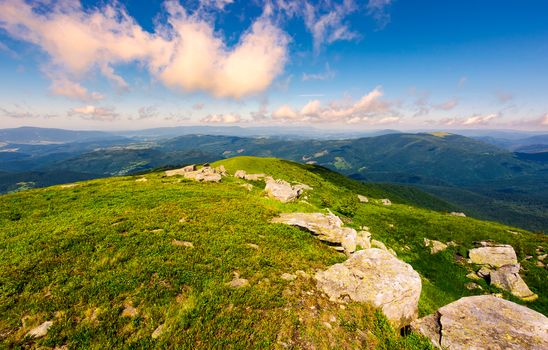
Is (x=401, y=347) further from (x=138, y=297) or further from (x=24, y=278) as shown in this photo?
(x=24, y=278)

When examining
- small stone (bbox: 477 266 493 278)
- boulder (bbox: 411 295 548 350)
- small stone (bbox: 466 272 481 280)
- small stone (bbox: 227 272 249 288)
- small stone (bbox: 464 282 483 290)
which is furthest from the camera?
small stone (bbox: 477 266 493 278)

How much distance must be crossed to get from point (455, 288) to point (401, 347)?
66.9 ft

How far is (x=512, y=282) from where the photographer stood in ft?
77.4

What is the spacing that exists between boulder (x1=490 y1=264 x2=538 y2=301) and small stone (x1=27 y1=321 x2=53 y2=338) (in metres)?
35.9

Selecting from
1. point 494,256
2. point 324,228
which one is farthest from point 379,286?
point 494,256

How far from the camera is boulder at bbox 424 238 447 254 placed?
30078 mm

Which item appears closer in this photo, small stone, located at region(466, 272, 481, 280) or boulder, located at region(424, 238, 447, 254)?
small stone, located at region(466, 272, 481, 280)

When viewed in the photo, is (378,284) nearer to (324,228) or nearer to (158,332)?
(324,228)

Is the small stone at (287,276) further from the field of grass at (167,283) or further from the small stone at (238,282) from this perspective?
the small stone at (238,282)

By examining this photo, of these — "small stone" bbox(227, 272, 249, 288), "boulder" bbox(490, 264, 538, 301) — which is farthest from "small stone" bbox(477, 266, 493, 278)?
"small stone" bbox(227, 272, 249, 288)

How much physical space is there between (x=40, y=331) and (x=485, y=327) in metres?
17.6

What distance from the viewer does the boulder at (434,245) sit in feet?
98.7

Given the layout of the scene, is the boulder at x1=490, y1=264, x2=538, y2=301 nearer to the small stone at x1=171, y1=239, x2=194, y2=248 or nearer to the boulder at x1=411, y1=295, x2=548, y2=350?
the boulder at x1=411, y1=295, x2=548, y2=350

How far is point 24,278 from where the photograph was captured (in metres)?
10.3
